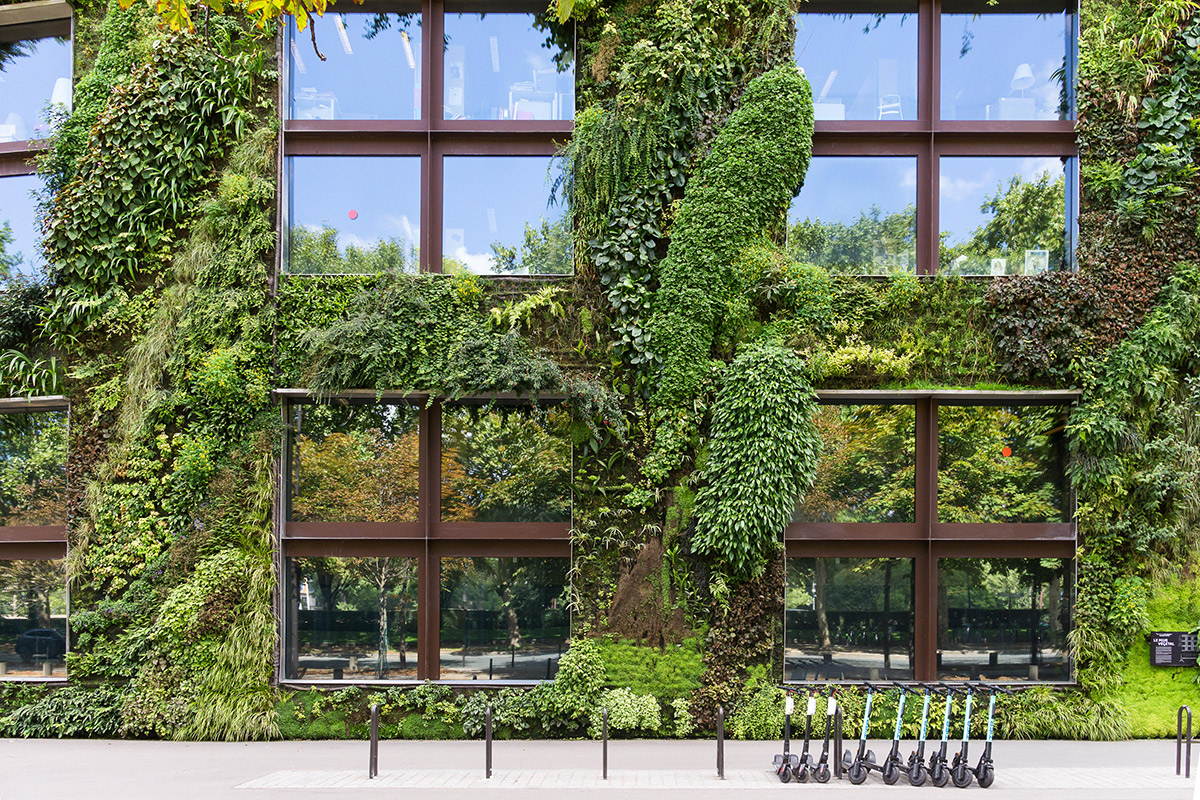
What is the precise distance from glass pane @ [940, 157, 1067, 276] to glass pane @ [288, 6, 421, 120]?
864 centimetres

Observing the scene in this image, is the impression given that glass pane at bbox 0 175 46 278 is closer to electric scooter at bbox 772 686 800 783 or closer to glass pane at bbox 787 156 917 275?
glass pane at bbox 787 156 917 275

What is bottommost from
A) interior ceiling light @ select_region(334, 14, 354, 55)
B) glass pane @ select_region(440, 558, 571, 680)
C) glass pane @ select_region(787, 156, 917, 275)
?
glass pane @ select_region(440, 558, 571, 680)

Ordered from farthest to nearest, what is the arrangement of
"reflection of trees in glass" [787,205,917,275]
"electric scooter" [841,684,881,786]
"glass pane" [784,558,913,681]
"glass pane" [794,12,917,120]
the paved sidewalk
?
"glass pane" [794,12,917,120] < "reflection of trees in glass" [787,205,917,275] < "glass pane" [784,558,913,681] < "electric scooter" [841,684,881,786] < the paved sidewalk

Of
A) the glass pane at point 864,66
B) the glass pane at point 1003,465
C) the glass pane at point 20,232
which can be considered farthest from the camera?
the glass pane at point 20,232

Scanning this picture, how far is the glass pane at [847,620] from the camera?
12.5 metres

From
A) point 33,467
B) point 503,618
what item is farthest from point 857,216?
point 33,467

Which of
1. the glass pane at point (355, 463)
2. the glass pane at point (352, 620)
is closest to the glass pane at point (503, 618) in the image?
the glass pane at point (352, 620)

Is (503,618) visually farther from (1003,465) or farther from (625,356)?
(1003,465)

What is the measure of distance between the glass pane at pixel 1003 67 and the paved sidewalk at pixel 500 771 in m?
9.53

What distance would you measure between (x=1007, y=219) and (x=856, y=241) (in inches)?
94.6

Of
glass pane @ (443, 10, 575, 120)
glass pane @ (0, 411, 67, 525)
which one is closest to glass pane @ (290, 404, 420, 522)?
Answer: glass pane @ (0, 411, 67, 525)

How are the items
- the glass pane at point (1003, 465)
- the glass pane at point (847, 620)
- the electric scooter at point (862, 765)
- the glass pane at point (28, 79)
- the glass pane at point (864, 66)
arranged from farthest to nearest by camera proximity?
the glass pane at point (28, 79) → the glass pane at point (864, 66) → the glass pane at point (1003, 465) → the glass pane at point (847, 620) → the electric scooter at point (862, 765)

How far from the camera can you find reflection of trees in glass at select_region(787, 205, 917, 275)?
13117mm

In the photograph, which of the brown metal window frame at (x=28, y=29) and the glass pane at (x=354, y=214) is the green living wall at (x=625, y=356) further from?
the brown metal window frame at (x=28, y=29)
